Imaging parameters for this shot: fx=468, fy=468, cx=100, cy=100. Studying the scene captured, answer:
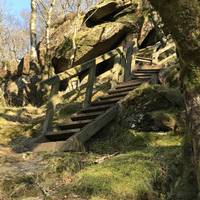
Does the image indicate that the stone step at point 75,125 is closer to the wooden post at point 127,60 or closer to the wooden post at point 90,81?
the wooden post at point 90,81

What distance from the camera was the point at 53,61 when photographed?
21.3 metres

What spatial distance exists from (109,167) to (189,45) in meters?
2.36

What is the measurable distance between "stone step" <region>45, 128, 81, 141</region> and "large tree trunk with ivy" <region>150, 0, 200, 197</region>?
14.8ft

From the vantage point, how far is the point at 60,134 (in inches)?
352

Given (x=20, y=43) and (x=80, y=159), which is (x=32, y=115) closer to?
(x=80, y=159)

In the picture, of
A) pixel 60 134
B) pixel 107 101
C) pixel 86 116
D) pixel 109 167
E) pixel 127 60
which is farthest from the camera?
pixel 127 60

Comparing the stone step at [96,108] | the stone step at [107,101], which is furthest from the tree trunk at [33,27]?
the stone step at [96,108]

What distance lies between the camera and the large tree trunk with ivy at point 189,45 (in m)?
4.39

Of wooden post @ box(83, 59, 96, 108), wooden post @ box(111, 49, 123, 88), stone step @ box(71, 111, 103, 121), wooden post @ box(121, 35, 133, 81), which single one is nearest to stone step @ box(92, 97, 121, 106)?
wooden post @ box(83, 59, 96, 108)

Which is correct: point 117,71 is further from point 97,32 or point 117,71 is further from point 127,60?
point 97,32

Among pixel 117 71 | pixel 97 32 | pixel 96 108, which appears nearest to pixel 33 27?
pixel 97 32

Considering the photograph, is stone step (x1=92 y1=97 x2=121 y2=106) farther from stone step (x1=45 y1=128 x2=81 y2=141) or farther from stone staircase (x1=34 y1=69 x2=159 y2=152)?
stone step (x1=45 y1=128 x2=81 y2=141)

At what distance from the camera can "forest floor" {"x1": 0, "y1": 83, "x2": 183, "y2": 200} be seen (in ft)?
18.5

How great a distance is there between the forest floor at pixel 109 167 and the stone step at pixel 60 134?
1.34 ft
